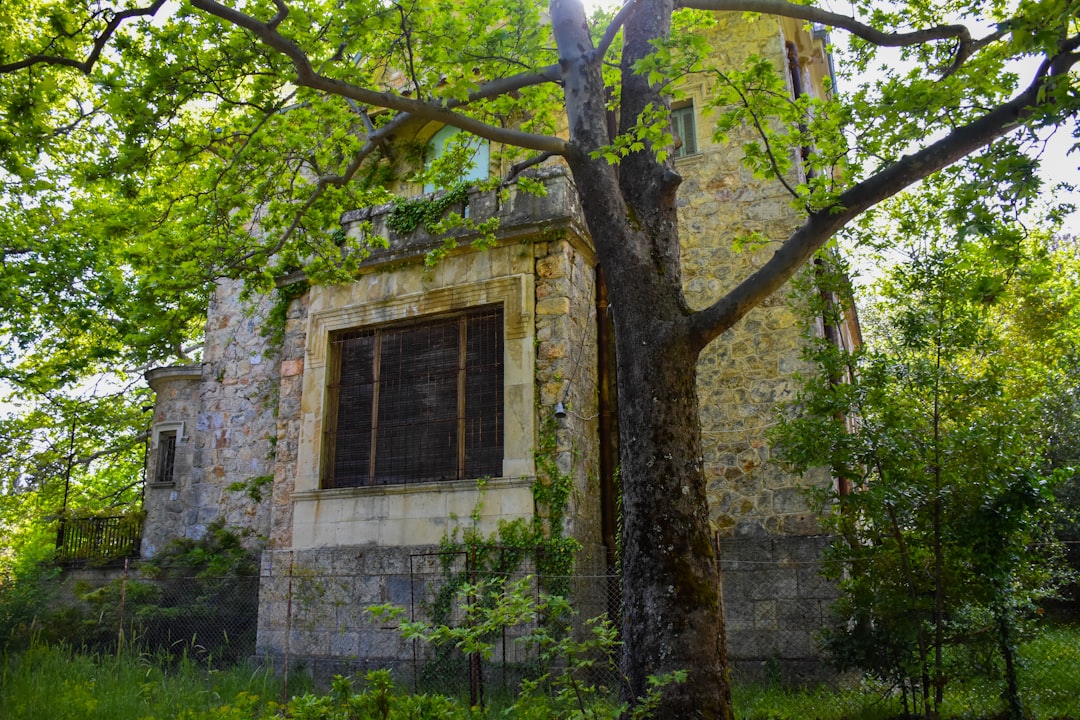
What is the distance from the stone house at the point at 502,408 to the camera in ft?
30.3

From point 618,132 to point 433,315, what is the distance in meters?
4.04

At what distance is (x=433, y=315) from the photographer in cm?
1027

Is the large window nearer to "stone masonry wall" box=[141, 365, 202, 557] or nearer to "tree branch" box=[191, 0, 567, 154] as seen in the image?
"tree branch" box=[191, 0, 567, 154]

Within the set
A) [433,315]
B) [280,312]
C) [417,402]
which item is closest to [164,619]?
[280,312]

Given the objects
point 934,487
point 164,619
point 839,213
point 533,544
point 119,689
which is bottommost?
point 119,689

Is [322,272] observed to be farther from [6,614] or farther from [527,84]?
[6,614]

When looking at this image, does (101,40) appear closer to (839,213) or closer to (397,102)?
(397,102)

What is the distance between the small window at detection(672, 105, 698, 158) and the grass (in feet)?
23.2

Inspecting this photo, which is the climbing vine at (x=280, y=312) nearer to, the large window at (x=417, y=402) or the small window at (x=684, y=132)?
the large window at (x=417, y=402)

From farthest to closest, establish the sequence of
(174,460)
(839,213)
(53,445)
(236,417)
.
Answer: (53,445), (174,460), (236,417), (839,213)

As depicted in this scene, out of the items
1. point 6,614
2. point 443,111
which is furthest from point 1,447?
point 443,111

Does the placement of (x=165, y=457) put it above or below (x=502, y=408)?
above

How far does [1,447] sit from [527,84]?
1634 centimetres

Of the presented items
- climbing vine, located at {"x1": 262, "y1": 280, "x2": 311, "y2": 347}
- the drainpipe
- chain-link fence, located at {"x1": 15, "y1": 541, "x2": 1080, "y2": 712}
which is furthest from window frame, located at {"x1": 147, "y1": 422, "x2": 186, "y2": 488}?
the drainpipe
